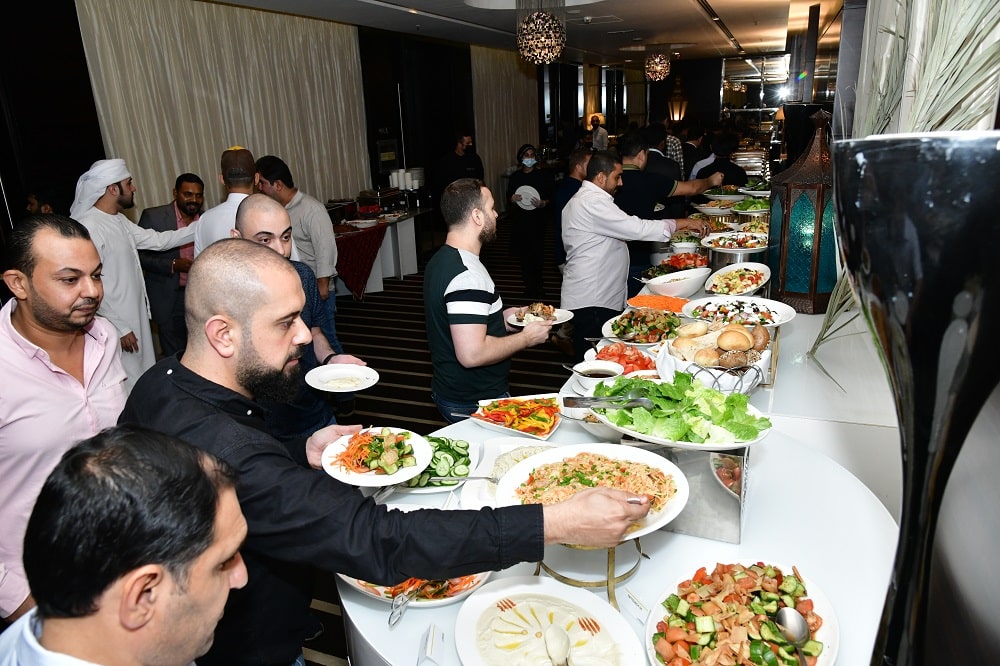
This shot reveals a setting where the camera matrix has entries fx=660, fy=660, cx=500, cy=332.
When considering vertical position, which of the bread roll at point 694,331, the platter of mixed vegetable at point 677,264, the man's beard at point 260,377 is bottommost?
the platter of mixed vegetable at point 677,264

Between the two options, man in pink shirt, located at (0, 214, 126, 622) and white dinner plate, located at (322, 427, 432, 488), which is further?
man in pink shirt, located at (0, 214, 126, 622)

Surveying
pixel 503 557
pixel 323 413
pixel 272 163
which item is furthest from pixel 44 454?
pixel 272 163

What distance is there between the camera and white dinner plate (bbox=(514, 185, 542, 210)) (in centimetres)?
644

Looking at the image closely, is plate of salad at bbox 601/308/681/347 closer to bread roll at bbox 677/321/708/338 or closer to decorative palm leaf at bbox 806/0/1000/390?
bread roll at bbox 677/321/708/338

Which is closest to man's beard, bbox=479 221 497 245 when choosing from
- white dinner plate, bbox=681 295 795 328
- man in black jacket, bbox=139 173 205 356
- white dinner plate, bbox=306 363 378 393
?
→ white dinner plate, bbox=306 363 378 393

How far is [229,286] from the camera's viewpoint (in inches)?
50.1

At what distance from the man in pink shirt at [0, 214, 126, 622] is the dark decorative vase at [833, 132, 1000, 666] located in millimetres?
1890

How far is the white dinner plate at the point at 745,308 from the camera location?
88.1 inches

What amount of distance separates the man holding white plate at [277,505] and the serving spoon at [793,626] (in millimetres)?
258

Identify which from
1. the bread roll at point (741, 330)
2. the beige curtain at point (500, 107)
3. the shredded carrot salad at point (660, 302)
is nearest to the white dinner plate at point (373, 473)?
the bread roll at point (741, 330)

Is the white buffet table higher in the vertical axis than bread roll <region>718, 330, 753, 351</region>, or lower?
lower

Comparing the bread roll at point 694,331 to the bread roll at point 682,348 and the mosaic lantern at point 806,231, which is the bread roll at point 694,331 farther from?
the mosaic lantern at point 806,231

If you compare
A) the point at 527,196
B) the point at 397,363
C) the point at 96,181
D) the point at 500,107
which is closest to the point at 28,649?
the point at 96,181

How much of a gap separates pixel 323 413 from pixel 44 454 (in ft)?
3.66
